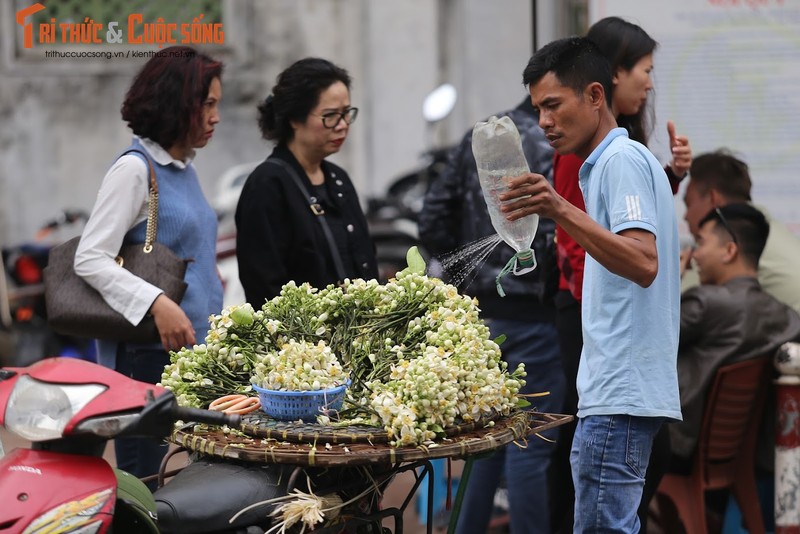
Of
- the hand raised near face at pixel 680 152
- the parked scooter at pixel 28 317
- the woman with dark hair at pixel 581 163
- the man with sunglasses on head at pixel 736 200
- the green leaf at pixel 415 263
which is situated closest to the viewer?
the green leaf at pixel 415 263

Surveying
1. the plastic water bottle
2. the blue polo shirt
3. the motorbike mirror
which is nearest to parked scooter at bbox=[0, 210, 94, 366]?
the motorbike mirror

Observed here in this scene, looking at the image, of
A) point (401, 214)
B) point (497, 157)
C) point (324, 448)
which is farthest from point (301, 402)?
point (401, 214)

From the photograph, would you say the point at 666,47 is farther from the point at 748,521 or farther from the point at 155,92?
the point at 155,92

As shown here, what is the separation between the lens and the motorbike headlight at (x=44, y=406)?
2.57m

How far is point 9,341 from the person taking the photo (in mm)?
8398

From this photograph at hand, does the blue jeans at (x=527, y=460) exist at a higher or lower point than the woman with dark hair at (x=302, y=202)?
lower

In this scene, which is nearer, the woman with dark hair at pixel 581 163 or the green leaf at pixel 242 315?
the green leaf at pixel 242 315

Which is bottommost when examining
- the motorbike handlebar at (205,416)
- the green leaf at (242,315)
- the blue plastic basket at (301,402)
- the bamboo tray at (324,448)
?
the bamboo tray at (324,448)

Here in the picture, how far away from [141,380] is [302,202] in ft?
2.87

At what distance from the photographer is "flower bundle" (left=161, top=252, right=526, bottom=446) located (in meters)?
2.84

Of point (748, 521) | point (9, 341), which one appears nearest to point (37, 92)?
point (9, 341)

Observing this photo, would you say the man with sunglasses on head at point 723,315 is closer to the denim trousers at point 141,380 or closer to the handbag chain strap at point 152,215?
the denim trousers at point 141,380

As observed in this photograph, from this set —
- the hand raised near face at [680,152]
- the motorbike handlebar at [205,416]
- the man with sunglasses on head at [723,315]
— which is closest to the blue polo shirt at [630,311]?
the hand raised near face at [680,152]

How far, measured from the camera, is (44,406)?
2590mm
